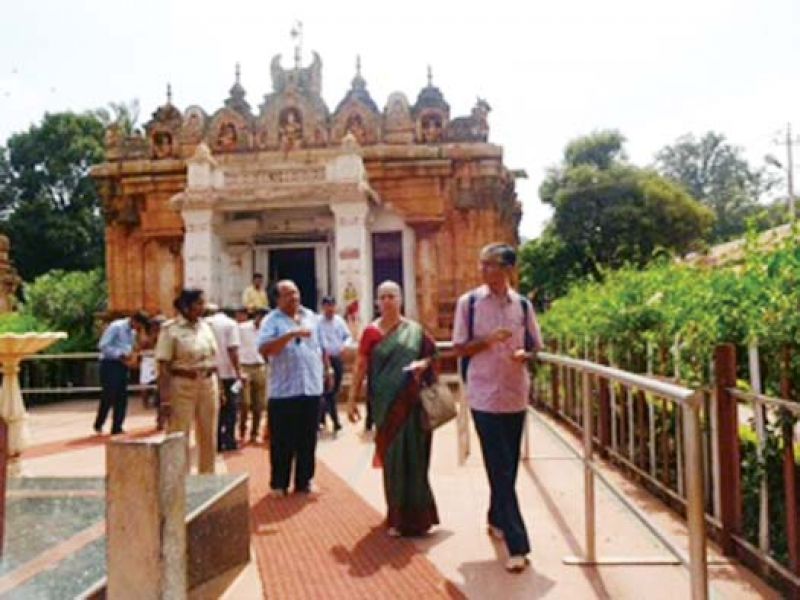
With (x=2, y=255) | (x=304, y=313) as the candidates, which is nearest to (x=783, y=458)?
(x=304, y=313)

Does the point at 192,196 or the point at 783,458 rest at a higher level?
the point at 192,196

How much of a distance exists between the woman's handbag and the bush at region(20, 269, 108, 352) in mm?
17011

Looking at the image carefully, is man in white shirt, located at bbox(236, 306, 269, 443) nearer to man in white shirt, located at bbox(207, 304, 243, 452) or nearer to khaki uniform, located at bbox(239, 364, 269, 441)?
khaki uniform, located at bbox(239, 364, 269, 441)

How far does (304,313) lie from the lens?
22.4 feet

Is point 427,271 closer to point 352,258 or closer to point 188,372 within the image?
point 352,258

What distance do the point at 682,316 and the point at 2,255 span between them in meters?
23.2

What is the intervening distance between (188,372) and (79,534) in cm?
251

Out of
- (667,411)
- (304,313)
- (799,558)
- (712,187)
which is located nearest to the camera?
(799,558)

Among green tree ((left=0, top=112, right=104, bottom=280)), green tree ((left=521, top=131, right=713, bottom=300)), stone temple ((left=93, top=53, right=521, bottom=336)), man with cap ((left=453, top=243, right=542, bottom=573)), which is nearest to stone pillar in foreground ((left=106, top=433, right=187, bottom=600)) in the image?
man with cap ((left=453, top=243, right=542, bottom=573))

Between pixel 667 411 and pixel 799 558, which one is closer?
pixel 799 558

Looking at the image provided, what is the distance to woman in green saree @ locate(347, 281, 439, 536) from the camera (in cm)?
517

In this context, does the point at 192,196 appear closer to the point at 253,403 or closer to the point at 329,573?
the point at 253,403

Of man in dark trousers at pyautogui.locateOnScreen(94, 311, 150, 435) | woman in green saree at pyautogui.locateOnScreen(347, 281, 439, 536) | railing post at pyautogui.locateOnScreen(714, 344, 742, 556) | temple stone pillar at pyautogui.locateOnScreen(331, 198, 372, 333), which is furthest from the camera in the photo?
temple stone pillar at pyautogui.locateOnScreen(331, 198, 372, 333)

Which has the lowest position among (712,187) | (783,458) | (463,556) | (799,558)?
(463,556)
